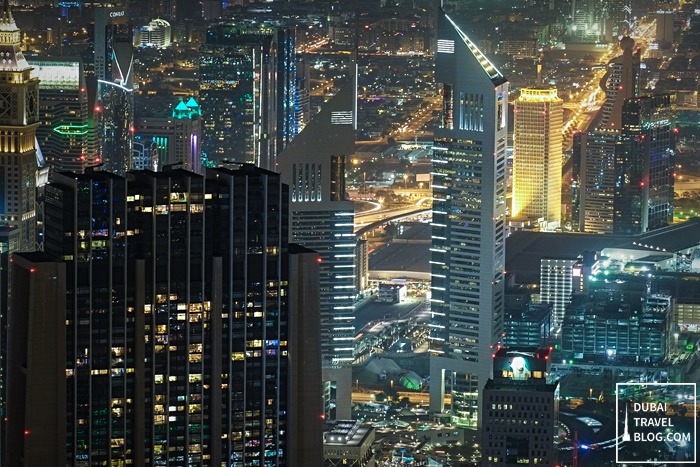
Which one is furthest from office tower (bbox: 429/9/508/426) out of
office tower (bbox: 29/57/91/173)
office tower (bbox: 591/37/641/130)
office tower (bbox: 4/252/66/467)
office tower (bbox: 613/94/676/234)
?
office tower (bbox: 4/252/66/467)

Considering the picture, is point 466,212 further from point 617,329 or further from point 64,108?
point 64,108

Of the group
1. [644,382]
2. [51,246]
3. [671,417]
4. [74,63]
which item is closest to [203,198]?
[51,246]

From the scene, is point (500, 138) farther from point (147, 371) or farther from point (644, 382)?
point (147, 371)

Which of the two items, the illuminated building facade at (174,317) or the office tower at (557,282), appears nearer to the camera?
the illuminated building facade at (174,317)

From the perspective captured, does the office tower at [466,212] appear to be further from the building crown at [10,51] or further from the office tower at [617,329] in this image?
the building crown at [10,51]

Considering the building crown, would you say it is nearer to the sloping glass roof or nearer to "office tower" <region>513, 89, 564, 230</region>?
the sloping glass roof

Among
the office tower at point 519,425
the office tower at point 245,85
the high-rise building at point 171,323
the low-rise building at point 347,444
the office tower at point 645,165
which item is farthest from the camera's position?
the office tower at point 645,165

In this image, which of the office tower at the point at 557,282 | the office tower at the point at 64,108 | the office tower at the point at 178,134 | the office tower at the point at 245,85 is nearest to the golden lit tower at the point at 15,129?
the office tower at the point at 64,108

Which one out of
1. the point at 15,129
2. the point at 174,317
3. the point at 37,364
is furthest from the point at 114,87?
the point at 37,364
